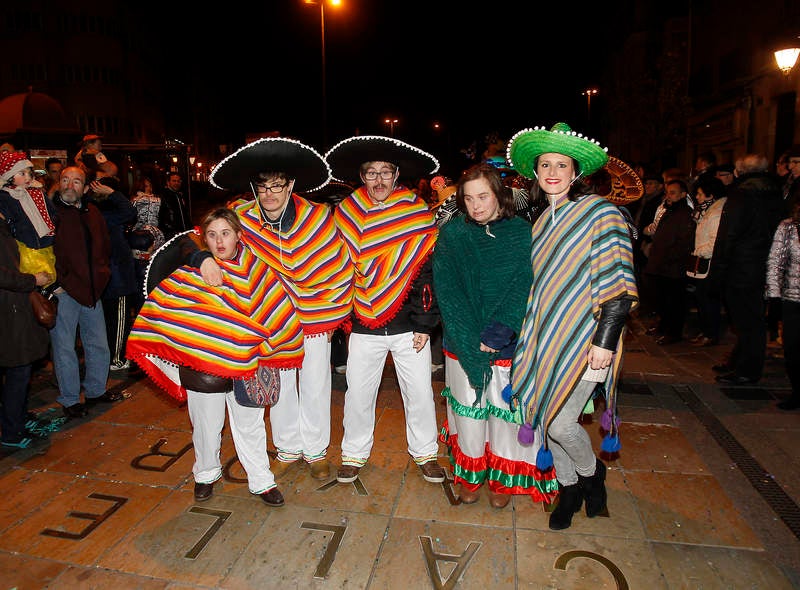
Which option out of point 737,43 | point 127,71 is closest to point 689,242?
point 737,43

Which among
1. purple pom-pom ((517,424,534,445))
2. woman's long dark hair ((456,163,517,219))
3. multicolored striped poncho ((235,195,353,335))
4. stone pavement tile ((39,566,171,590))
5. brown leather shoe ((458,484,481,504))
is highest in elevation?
woman's long dark hair ((456,163,517,219))

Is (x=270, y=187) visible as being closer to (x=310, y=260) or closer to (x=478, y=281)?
(x=310, y=260)

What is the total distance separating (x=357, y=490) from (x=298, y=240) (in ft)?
5.39

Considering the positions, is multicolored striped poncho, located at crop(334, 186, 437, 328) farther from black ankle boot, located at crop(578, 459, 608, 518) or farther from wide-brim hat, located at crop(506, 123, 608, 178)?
black ankle boot, located at crop(578, 459, 608, 518)

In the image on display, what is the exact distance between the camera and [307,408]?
145 inches

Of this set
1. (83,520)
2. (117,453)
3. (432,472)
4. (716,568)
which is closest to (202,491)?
(83,520)

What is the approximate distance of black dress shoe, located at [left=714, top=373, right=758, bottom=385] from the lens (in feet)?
17.9

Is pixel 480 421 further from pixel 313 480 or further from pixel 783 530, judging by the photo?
pixel 783 530

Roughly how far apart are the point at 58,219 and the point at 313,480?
3.13 m

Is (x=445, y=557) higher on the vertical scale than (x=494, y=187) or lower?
lower

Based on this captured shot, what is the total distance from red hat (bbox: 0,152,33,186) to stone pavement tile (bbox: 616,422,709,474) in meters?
5.09

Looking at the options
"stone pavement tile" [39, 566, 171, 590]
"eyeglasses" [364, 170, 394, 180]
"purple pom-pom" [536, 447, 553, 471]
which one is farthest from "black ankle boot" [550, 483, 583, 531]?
"eyeglasses" [364, 170, 394, 180]

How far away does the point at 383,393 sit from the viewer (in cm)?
537

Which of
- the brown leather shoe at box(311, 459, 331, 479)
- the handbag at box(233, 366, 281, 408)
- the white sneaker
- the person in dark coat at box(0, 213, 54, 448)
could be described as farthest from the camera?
the white sneaker
